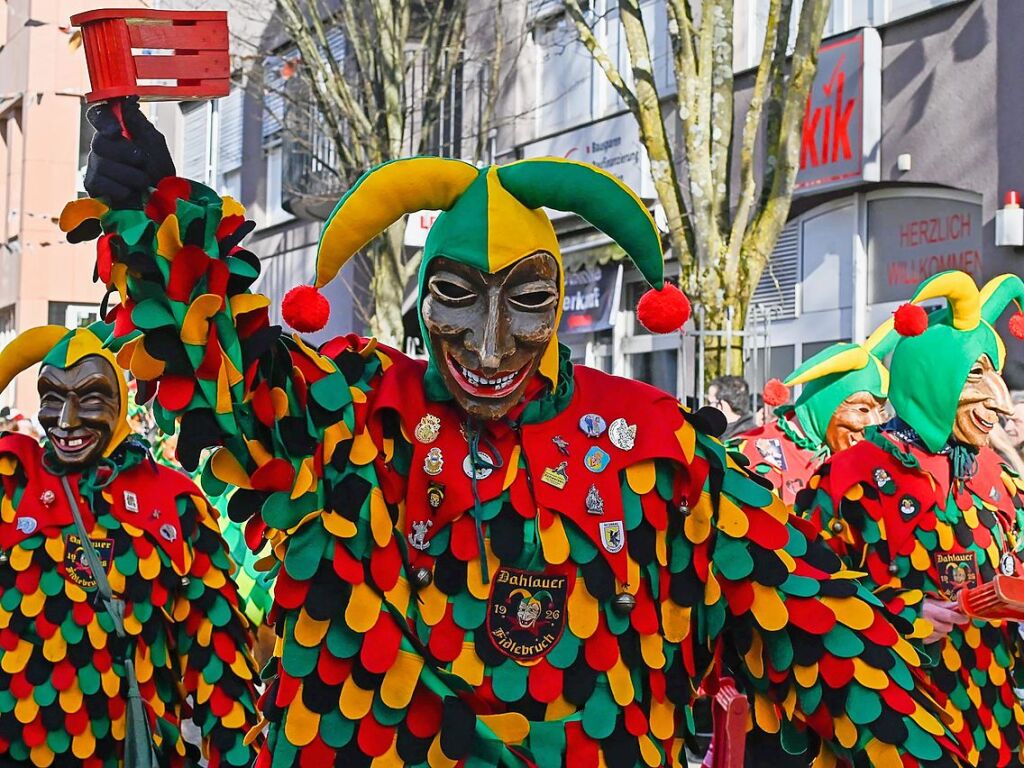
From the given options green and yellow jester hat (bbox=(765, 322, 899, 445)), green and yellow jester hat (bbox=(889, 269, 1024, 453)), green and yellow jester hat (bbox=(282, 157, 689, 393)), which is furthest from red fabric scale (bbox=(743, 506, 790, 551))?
green and yellow jester hat (bbox=(765, 322, 899, 445))

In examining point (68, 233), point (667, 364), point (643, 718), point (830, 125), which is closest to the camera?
point (68, 233)

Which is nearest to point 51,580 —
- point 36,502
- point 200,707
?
point 36,502

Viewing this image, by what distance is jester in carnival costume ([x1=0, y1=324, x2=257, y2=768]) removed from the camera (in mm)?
5344

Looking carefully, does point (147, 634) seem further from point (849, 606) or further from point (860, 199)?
point (860, 199)

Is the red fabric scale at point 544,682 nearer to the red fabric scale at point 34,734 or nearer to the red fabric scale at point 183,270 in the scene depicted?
the red fabric scale at point 183,270

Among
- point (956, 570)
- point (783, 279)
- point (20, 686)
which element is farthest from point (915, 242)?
point (20, 686)

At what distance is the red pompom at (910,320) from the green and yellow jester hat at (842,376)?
5.38 feet

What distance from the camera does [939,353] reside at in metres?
5.64

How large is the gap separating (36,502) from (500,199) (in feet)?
8.95

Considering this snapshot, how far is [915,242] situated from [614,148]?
3848mm

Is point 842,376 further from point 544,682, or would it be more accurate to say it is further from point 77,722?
point 544,682

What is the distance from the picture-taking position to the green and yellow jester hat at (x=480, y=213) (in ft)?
10.7

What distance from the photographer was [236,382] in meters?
2.94

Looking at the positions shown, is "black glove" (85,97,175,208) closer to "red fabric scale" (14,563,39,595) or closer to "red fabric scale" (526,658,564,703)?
"red fabric scale" (526,658,564,703)
